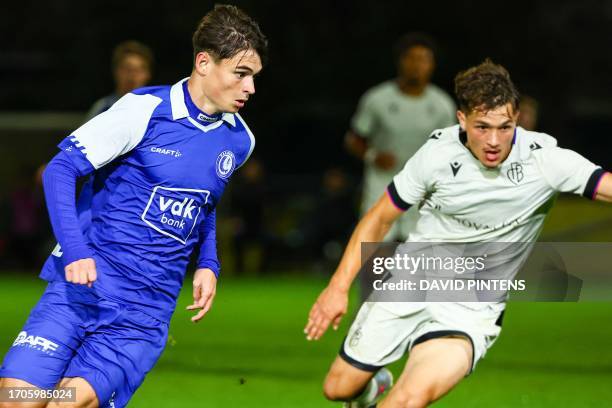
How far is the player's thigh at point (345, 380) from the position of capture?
5.80 metres

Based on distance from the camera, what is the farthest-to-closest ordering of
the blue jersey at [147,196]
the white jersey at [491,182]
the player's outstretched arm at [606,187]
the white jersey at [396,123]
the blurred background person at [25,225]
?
the blurred background person at [25,225] → the white jersey at [396,123] → the white jersey at [491,182] → the player's outstretched arm at [606,187] → the blue jersey at [147,196]

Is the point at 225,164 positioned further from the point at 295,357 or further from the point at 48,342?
the point at 295,357

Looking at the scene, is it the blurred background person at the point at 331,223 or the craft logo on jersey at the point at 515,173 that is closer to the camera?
the craft logo on jersey at the point at 515,173

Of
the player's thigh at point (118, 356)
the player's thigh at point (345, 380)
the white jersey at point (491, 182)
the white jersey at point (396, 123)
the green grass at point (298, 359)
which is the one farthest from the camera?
the white jersey at point (396, 123)

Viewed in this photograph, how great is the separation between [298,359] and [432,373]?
3832mm

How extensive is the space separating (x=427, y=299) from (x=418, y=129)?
12.5 feet

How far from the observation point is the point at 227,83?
16.5ft

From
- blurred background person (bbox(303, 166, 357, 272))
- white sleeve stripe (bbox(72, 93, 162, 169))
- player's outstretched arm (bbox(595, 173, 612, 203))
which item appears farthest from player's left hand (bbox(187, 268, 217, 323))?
blurred background person (bbox(303, 166, 357, 272))

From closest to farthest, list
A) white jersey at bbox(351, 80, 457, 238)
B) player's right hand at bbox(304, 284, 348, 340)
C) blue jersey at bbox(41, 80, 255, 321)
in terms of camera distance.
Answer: blue jersey at bbox(41, 80, 255, 321)
player's right hand at bbox(304, 284, 348, 340)
white jersey at bbox(351, 80, 457, 238)

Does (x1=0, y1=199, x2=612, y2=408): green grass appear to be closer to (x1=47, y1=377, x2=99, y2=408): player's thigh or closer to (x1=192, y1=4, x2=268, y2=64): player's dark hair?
(x1=47, y1=377, x2=99, y2=408): player's thigh

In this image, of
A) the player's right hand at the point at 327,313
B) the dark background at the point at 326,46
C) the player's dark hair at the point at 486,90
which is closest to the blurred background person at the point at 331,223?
the dark background at the point at 326,46

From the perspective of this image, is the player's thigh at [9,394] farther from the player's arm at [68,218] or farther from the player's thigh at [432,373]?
the player's thigh at [432,373]

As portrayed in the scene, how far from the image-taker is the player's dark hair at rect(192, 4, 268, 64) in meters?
5.05

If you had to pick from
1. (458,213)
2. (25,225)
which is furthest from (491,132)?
(25,225)
